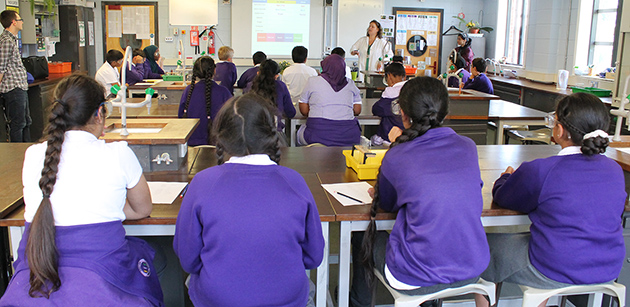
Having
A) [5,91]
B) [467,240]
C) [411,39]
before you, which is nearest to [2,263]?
[467,240]

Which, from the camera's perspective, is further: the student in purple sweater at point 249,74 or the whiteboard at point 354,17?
the whiteboard at point 354,17

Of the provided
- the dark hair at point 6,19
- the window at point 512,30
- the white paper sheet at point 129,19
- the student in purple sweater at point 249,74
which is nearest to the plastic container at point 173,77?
the student in purple sweater at point 249,74

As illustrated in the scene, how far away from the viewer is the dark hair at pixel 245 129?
148 centimetres

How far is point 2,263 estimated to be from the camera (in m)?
2.03

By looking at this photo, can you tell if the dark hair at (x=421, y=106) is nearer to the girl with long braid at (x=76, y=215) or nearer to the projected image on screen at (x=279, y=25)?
the girl with long braid at (x=76, y=215)

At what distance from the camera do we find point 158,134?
7.78 feet

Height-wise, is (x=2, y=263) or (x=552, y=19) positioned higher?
(x=552, y=19)

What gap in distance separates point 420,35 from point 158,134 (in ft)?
25.5

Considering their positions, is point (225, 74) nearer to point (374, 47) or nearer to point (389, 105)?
point (389, 105)

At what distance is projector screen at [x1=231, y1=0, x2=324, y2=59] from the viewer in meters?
8.53

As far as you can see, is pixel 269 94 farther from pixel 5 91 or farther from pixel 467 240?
pixel 5 91

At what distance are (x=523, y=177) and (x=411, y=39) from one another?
791 cm

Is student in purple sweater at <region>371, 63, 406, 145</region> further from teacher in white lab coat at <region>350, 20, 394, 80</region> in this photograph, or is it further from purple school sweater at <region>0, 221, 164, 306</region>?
teacher in white lab coat at <region>350, 20, 394, 80</region>

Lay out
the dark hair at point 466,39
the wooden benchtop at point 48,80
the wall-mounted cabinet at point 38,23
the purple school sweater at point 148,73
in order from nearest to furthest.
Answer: the wooden benchtop at point 48,80
the wall-mounted cabinet at point 38,23
the purple school sweater at point 148,73
the dark hair at point 466,39
